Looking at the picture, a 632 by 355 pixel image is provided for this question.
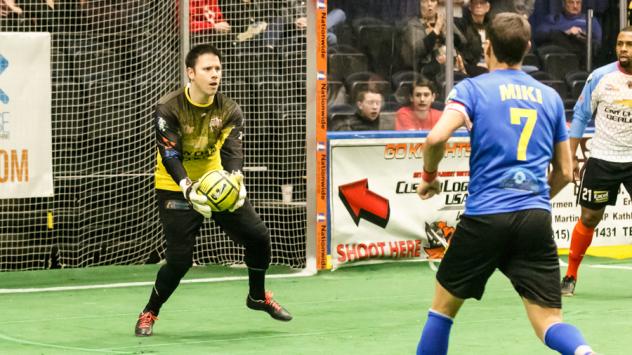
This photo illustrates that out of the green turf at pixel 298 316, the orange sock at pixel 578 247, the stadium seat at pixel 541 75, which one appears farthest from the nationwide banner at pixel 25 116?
the stadium seat at pixel 541 75

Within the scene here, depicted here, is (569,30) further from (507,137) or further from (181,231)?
(507,137)

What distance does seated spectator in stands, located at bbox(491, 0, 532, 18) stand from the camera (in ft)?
50.9

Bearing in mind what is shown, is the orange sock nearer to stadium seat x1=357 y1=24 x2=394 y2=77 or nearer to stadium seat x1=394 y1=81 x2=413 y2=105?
stadium seat x1=394 y1=81 x2=413 y2=105

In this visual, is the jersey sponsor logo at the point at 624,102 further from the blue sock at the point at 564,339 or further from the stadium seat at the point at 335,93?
the blue sock at the point at 564,339

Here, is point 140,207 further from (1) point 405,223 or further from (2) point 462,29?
(2) point 462,29

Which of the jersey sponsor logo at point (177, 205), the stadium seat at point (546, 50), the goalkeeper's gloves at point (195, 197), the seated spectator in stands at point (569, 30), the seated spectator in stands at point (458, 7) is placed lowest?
the jersey sponsor logo at point (177, 205)

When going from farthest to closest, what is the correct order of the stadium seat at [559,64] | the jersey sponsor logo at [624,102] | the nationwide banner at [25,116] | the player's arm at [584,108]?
1. the stadium seat at [559,64]
2. the nationwide banner at [25,116]
3. the jersey sponsor logo at [624,102]
4. the player's arm at [584,108]

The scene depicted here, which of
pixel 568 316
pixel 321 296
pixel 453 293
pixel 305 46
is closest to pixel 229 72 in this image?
pixel 305 46

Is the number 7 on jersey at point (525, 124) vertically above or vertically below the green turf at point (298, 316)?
above

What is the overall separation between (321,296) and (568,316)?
7.29 feet

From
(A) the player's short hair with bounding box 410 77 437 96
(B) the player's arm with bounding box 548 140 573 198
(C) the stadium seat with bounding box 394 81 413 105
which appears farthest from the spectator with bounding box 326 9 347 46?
(B) the player's arm with bounding box 548 140 573 198

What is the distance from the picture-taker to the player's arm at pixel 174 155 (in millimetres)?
8562

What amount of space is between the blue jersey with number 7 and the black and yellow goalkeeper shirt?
296cm

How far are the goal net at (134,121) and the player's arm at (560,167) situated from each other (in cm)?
649
